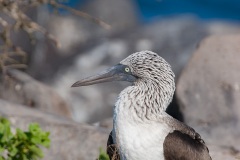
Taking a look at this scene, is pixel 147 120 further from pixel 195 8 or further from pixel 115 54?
pixel 195 8

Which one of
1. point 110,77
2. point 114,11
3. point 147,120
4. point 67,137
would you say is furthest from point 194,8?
point 147,120

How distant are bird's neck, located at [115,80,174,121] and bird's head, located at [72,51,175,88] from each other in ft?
0.16

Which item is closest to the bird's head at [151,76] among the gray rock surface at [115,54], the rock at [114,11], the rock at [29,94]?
the rock at [29,94]

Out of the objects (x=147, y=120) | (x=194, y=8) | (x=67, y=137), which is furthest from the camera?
(x=194, y=8)

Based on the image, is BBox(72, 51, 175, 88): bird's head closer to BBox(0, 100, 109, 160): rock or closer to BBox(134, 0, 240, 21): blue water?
BBox(0, 100, 109, 160): rock

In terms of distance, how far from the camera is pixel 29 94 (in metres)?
12.1

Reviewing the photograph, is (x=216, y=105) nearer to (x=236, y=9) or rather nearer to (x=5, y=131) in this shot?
(x=5, y=131)

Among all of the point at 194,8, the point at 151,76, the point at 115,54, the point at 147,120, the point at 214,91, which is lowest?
the point at 147,120

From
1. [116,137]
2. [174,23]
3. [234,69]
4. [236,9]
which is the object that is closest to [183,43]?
[174,23]

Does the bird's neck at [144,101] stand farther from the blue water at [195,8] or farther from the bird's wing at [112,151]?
the blue water at [195,8]

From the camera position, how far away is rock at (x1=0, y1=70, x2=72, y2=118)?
39.6ft

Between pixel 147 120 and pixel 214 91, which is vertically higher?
pixel 214 91

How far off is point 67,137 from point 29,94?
2344mm

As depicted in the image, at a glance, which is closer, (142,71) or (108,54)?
(142,71)
